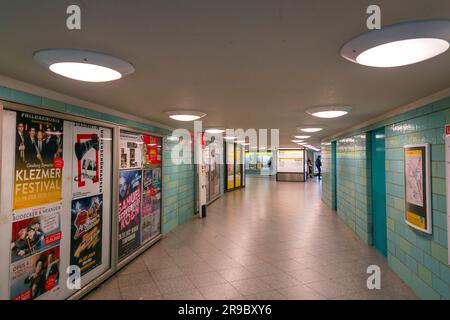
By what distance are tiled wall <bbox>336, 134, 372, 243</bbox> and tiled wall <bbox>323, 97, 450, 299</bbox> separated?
79mm

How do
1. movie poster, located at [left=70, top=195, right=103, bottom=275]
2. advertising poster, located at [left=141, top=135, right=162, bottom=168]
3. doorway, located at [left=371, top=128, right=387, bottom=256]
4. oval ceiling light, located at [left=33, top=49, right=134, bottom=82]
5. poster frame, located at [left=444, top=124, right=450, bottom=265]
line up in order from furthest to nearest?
advertising poster, located at [left=141, top=135, right=162, bottom=168], doorway, located at [left=371, top=128, right=387, bottom=256], movie poster, located at [left=70, top=195, right=103, bottom=275], poster frame, located at [left=444, top=124, right=450, bottom=265], oval ceiling light, located at [left=33, top=49, right=134, bottom=82]

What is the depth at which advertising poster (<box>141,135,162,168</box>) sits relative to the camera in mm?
4584

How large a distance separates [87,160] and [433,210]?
13.1 ft

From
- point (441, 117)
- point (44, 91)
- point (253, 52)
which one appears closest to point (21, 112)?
point (44, 91)

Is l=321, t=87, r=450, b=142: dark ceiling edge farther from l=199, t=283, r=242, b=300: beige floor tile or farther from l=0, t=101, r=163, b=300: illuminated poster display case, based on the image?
l=0, t=101, r=163, b=300: illuminated poster display case

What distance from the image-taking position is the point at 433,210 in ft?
9.09

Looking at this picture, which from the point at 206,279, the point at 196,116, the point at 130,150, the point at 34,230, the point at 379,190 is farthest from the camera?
the point at 379,190

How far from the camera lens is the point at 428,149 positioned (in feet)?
9.24

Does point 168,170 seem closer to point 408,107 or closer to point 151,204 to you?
point 151,204

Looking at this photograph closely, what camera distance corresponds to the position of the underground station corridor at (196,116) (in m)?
1.29

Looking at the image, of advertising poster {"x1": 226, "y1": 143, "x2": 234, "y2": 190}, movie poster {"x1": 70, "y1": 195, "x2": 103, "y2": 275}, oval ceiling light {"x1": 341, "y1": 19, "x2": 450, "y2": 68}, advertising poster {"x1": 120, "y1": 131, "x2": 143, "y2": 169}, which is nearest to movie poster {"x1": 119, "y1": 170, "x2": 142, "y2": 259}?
advertising poster {"x1": 120, "y1": 131, "x2": 143, "y2": 169}

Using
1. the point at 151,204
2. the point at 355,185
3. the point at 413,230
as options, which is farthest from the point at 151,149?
the point at 355,185
